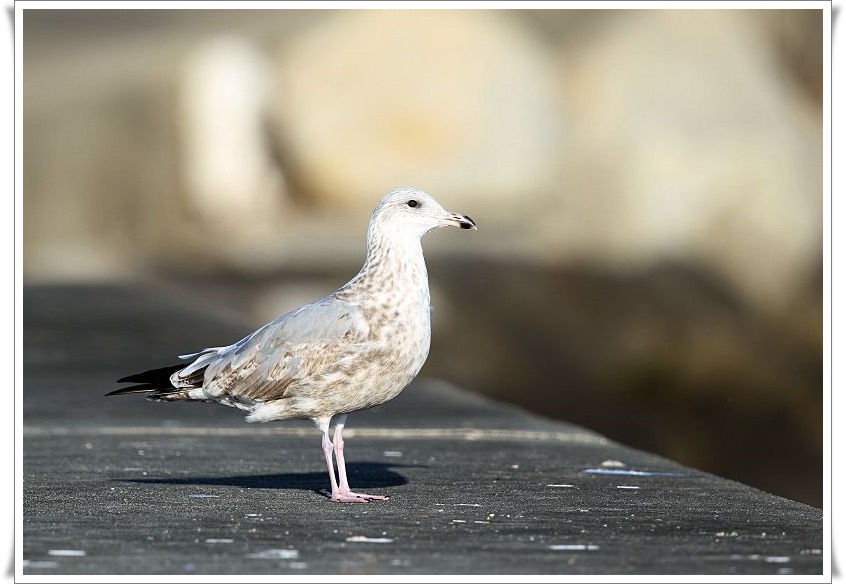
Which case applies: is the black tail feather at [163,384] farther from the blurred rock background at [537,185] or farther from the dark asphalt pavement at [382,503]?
the blurred rock background at [537,185]

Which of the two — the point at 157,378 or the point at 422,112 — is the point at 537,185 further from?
the point at 157,378

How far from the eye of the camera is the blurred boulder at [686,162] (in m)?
25.2

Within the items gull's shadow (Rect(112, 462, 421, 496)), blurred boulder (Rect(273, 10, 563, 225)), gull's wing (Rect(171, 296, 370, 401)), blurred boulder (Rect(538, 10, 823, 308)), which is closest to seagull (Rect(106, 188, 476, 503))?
gull's wing (Rect(171, 296, 370, 401))

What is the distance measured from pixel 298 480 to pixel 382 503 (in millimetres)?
910

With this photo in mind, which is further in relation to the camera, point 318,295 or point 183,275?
point 183,275

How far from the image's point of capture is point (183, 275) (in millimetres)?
28266

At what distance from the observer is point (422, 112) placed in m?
26.9

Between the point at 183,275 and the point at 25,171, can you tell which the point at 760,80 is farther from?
the point at 25,171

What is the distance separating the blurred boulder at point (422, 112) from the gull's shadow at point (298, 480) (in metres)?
17.0

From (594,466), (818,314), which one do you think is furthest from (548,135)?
(594,466)

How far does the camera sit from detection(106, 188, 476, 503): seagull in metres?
7.86

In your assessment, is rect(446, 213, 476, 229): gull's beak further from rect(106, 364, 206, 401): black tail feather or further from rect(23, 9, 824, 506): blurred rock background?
rect(23, 9, 824, 506): blurred rock background

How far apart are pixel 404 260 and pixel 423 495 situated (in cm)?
105

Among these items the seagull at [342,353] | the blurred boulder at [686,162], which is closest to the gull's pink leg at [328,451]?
the seagull at [342,353]
